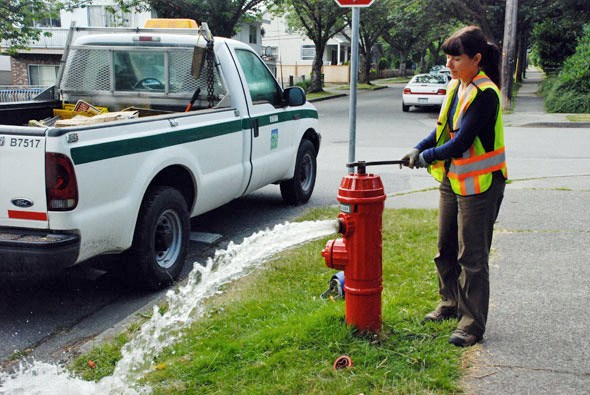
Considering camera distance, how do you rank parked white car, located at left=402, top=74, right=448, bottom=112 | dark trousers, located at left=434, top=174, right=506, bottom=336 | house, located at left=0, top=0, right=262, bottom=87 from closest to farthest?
1. dark trousers, located at left=434, top=174, right=506, bottom=336
2. parked white car, located at left=402, top=74, right=448, bottom=112
3. house, located at left=0, top=0, right=262, bottom=87

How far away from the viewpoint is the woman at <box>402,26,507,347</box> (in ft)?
11.7

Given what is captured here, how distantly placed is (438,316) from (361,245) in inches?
33.2

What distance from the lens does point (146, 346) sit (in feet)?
13.6

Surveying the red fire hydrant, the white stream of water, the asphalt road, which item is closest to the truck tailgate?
the asphalt road

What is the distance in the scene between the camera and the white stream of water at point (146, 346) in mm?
3660

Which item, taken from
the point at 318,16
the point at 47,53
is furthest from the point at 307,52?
the point at 47,53

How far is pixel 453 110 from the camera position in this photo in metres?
3.76

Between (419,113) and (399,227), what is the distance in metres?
18.2

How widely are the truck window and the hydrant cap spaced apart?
3.41m

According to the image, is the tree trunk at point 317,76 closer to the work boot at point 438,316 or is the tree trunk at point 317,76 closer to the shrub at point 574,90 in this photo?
the shrub at point 574,90

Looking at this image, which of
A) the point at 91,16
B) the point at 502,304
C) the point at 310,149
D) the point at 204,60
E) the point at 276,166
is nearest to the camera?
the point at 502,304

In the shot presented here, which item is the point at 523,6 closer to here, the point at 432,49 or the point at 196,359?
Result: the point at 196,359

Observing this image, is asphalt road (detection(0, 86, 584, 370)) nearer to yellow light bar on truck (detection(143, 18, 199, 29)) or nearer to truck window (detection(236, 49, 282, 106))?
truck window (detection(236, 49, 282, 106))

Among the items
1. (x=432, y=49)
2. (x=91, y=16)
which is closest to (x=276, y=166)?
(x=91, y=16)
